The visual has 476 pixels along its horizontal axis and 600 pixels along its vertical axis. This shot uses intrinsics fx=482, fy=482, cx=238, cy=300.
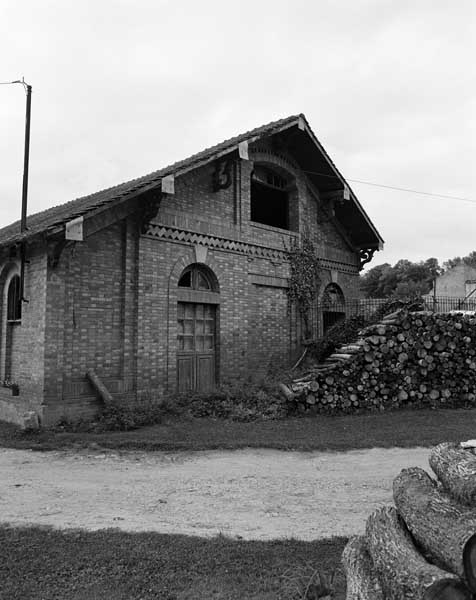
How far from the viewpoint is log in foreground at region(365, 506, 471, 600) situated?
8.62 ft

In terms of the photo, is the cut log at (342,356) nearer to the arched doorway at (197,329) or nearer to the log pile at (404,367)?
the log pile at (404,367)

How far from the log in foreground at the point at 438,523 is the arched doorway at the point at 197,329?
796cm

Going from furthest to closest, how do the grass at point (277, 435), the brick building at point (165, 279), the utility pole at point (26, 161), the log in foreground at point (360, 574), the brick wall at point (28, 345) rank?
the utility pole at point (26, 161)
the brick building at point (165, 279)
the brick wall at point (28, 345)
the grass at point (277, 435)
the log in foreground at point (360, 574)

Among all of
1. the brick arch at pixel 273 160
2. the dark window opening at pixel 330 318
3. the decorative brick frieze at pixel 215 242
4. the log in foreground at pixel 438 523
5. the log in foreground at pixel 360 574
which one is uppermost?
the brick arch at pixel 273 160

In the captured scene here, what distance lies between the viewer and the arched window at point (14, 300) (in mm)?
10617

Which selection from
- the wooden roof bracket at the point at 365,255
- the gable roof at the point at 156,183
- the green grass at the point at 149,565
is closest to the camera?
the green grass at the point at 149,565

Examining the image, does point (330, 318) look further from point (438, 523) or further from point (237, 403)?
point (438, 523)

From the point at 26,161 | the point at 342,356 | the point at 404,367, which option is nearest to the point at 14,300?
the point at 26,161

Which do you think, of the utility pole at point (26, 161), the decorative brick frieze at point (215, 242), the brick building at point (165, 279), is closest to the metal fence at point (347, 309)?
the brick building at point (165, 279)

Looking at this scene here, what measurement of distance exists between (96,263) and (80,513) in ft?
19.4

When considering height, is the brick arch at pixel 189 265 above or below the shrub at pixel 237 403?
above

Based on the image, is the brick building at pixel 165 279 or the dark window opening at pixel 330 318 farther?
the dark window opening at pixel 330 318

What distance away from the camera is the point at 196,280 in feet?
39.7

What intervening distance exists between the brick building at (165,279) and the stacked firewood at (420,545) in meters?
7.23
